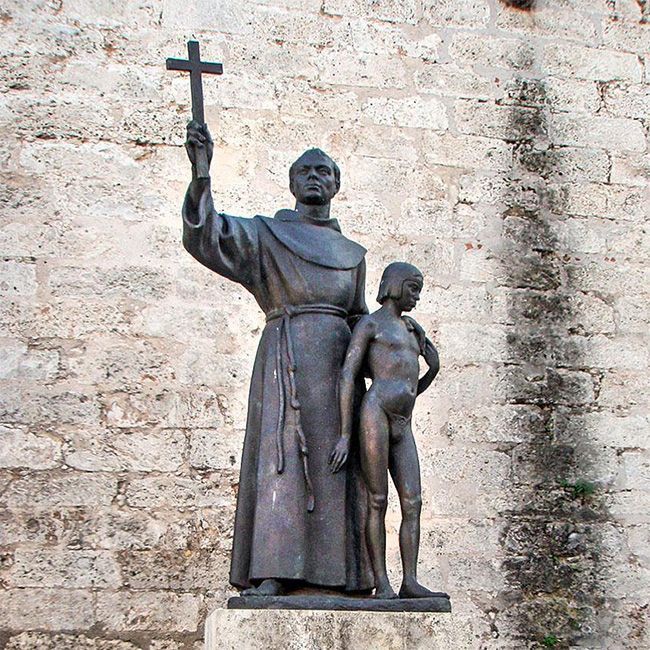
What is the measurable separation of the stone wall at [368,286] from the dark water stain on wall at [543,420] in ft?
0.04

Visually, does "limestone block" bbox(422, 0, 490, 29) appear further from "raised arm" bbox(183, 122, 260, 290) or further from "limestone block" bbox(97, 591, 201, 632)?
"limestone block" bbox(97, 591, 201, 632)

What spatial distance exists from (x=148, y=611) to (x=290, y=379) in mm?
1821

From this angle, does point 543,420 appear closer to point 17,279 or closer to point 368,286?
point 368,286

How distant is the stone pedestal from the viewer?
383cm

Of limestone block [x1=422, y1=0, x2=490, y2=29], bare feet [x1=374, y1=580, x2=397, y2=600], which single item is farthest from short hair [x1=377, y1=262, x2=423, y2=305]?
limestone block [x1=422, y1=0, x2=490, y2=29]

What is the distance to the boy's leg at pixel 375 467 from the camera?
419cm

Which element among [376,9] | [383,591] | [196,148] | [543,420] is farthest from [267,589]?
[376,9]

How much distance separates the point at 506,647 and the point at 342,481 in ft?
6.87

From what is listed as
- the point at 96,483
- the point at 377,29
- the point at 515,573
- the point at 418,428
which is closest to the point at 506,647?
the point at 515,573

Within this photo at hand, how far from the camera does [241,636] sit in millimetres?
3822

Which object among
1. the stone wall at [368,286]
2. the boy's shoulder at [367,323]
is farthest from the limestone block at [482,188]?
the boy's shoulder at [367,323]

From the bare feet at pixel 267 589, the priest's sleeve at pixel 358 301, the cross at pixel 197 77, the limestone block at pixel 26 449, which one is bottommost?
the bare feet at pixel 267 589

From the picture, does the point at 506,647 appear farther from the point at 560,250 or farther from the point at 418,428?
the point at 560,250

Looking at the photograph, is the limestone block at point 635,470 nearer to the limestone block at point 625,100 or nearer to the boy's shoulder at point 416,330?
the limestone block at point 625,100
